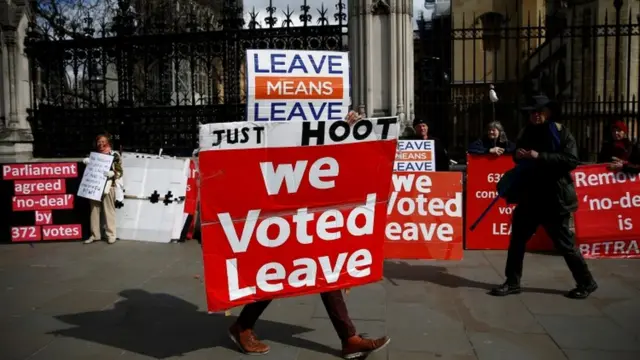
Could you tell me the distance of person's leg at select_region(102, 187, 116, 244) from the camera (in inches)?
355

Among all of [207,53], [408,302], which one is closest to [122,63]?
[207,53]

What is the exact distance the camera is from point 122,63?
10.7 meters

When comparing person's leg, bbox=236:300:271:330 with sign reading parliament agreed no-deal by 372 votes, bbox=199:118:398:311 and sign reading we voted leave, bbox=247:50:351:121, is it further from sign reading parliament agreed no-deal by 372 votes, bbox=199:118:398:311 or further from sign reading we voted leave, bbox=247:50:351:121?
sign reading we voted leave, bbox=247:50:351:121

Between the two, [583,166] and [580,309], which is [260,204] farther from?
[583,166]

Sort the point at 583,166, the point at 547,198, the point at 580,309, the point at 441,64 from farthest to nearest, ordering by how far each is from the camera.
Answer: the point at 441,64
the point at 583,166
the point at 547,198
the point at 580,309

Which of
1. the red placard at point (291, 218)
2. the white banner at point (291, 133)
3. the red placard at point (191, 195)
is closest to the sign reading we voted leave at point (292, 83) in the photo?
the white banner at point (291, 133)

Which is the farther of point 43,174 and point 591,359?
point 43,174

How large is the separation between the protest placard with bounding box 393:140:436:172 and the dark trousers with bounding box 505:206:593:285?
8.21 ft

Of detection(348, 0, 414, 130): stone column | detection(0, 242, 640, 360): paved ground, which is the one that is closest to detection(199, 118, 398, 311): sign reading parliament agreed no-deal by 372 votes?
detection(0, 242, 640, 360): paved ground

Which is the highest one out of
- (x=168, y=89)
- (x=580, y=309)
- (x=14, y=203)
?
(x=168, y=89)

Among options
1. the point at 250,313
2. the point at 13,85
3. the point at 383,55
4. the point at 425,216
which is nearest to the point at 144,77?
the point at 13,85

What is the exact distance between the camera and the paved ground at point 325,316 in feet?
14.8

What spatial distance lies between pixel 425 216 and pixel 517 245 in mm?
1698

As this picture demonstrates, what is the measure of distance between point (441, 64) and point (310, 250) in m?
6.45
